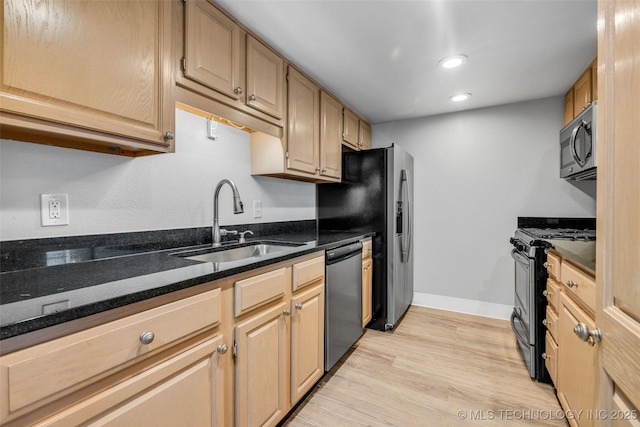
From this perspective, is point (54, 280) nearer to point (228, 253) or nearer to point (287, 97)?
→ point (228, 253)

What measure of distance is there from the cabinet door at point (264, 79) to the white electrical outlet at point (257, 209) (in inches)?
26.3

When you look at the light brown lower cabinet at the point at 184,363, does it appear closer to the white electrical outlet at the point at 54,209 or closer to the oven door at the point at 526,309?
the white electrical outlet at the point at 54,209

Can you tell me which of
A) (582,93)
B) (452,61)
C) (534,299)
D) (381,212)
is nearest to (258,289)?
(381,212)

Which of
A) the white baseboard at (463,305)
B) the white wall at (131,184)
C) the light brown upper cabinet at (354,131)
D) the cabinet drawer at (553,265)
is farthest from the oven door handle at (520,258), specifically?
the white wall at (131,184)

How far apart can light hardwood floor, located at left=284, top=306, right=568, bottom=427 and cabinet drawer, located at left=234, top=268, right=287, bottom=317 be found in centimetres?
76

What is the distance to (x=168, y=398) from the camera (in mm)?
865

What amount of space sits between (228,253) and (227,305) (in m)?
0.67

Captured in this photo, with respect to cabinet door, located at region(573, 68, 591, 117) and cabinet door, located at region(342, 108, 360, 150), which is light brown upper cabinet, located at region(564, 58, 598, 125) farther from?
cabinet door, located at region(342, 108, 360, 150)

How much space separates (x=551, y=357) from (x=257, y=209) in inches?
82.5

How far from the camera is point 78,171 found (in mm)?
1200

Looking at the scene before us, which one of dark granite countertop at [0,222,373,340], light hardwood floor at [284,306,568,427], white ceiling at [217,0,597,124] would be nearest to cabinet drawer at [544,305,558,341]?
light hardwood floor at [284,306,568,427]

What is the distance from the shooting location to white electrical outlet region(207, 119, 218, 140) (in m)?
1.78

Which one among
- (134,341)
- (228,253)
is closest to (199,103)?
(228,253)

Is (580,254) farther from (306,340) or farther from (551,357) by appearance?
(306,340)
